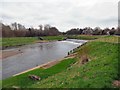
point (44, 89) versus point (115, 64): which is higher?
point (115, 64)

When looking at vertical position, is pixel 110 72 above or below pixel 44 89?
above

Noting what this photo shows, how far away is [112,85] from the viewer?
11.8 meters

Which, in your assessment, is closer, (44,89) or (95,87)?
(95,87)

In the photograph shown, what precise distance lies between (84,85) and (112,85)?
1.50 m

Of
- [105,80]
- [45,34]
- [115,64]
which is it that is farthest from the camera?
[45,34]

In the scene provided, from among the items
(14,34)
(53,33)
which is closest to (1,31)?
(14,34)

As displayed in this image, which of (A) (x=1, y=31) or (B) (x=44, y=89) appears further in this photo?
(A) (x=1, y=31)

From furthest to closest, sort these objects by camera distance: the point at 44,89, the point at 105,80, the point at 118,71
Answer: the point at 118,71
the point at 44,89
the point at 105,80

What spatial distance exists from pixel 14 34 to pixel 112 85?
12751 centimetres

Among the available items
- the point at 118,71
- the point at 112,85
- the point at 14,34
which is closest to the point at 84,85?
the point at 112,85

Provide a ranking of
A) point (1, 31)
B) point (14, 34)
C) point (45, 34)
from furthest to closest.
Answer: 1. point (45, 34)
2. point (14, 34)
3. point (1, 31)

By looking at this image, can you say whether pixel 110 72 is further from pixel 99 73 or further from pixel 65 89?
pixel 65 89

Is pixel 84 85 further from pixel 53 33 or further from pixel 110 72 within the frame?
pixel 53 33

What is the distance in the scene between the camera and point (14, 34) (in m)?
135
